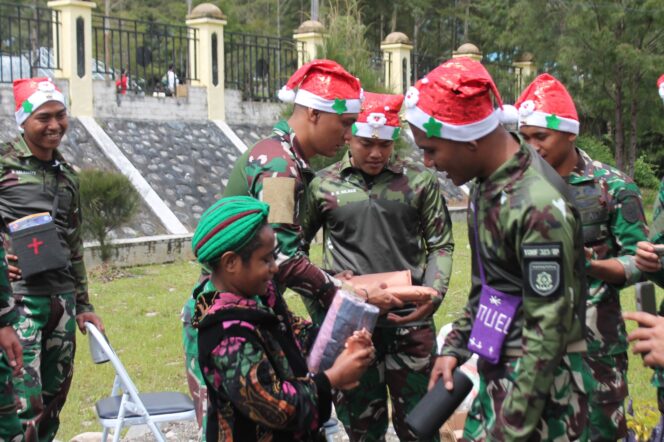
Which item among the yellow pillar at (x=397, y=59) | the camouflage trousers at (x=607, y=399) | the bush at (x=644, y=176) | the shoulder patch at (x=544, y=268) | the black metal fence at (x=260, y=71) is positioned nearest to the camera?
the shoulder patch at (x=544, y=268)

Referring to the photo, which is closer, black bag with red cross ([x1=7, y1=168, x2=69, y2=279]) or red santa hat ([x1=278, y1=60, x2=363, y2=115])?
red santa hat ([x1=278, y1=60, x2=363, y2=115])

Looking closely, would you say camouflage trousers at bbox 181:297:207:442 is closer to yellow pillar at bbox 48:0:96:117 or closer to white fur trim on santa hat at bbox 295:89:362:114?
white fur trim on santa hat at bbox 295:89:362:114

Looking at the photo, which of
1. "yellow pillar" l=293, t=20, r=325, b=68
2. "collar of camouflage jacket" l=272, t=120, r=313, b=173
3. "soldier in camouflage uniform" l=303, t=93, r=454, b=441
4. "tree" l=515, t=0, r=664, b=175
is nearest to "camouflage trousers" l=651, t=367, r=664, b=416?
"soldier in camouflage uniform" l=303, t=93, r=454, b=441

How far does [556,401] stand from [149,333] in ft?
21.4

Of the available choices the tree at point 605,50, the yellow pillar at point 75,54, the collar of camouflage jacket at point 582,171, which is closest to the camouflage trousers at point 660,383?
the collar of camouflage jacket at point 582,171

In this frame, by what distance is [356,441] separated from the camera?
491cm

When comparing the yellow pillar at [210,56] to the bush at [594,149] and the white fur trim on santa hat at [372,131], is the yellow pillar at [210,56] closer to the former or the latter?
the bush at [594,149]

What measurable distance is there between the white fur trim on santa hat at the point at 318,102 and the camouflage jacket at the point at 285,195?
23 centimetres

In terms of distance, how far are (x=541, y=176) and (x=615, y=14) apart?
1949 cm

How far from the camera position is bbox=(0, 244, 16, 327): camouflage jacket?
409cm

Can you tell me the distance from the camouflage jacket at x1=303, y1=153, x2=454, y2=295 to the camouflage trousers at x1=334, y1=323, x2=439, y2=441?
0.30 metres

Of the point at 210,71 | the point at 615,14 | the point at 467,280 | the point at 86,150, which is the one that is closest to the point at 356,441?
the point at 467,280

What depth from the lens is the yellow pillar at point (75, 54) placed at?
16422 millimetres

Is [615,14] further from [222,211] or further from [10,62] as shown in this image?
[222,211]
